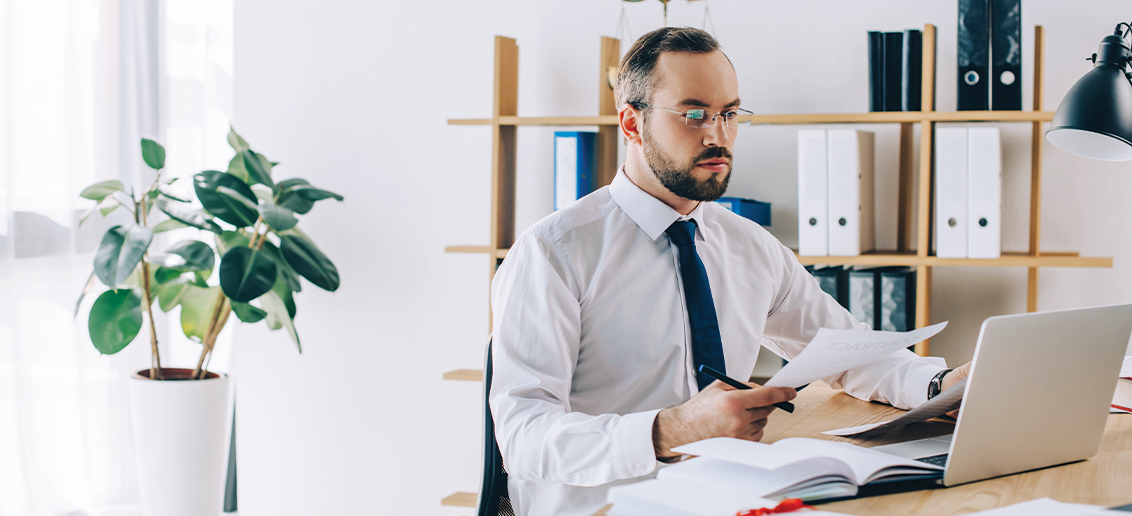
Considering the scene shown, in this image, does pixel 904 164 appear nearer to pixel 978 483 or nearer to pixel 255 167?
pixel 978 483

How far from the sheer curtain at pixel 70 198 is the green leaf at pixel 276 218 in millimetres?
636

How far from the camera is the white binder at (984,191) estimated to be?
6.91ft

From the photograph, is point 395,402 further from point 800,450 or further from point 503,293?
point 800,450

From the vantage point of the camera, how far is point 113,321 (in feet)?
7.79

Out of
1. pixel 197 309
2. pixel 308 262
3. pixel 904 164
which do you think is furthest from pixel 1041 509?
pixel 197 309

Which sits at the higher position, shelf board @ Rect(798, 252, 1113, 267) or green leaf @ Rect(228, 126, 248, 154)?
green leaf @ Rect(228, 126, 248, 154)

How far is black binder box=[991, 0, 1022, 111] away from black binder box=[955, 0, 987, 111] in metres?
0.02

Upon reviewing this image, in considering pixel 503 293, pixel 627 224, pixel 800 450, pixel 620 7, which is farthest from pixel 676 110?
pixel 620 7

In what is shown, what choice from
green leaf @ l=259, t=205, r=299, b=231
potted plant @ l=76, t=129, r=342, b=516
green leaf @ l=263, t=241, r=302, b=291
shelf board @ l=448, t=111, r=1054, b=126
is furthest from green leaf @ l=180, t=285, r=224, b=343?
shelf board @ l=448, t=111, r=1054, b=126

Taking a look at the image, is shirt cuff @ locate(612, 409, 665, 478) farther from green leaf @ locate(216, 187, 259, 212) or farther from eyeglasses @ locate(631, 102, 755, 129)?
green leaf @ locate(216, 187, 259, 212)

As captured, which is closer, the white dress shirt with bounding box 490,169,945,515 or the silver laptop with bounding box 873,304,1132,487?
the silver laptop with bounding box 873,304,1132,487

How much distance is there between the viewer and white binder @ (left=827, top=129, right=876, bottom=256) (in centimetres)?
220

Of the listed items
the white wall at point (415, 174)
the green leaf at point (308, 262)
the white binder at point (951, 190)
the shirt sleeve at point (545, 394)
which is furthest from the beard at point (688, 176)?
the green leaf at point (308, 262)

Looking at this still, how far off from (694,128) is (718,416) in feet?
1.84
